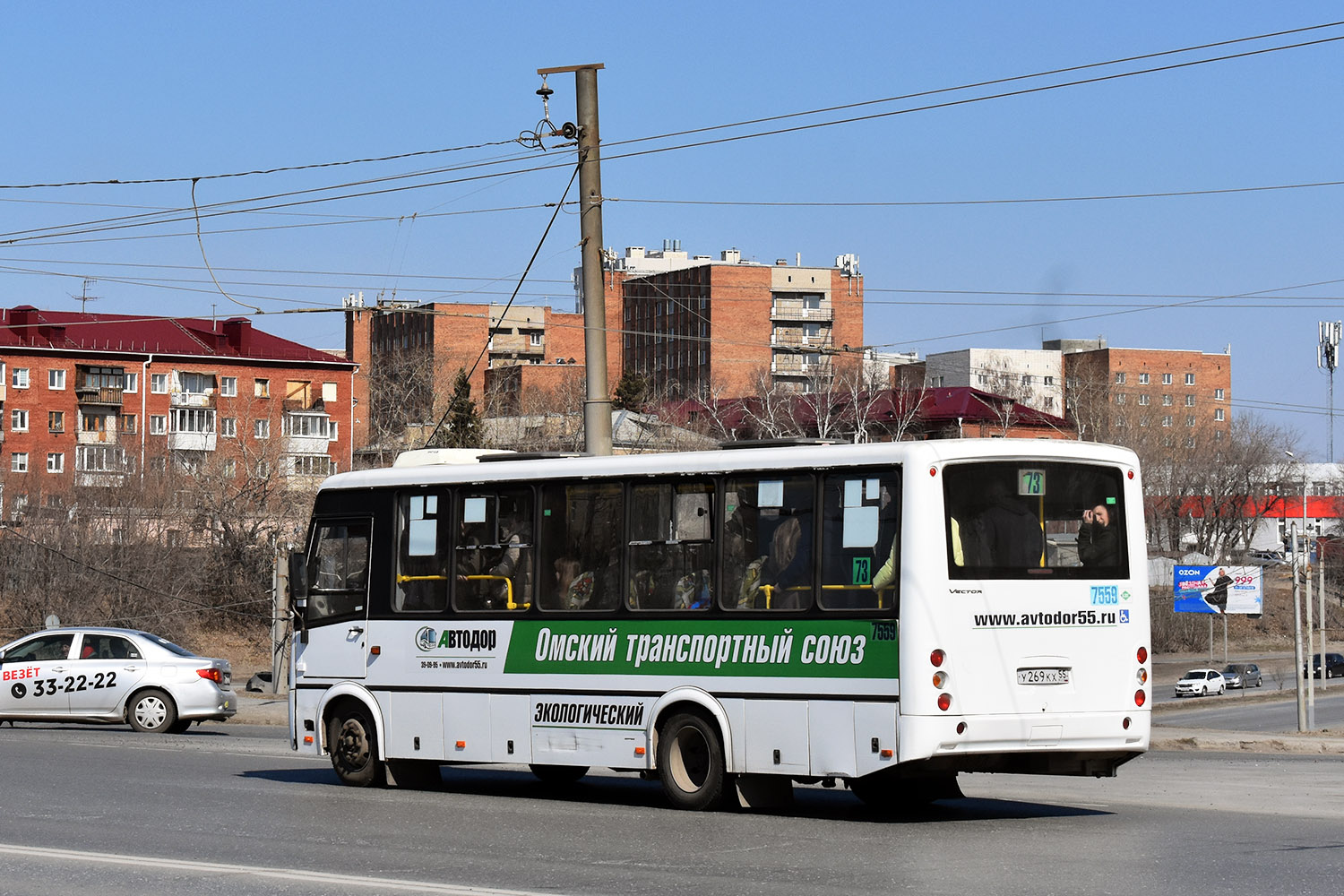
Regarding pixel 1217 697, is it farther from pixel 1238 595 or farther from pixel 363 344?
pixel 363 344

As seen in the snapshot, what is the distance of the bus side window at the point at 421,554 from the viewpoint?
1612 centimetres

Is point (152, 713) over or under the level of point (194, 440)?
under

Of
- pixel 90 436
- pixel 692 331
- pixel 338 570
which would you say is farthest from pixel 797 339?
pixel 338 570

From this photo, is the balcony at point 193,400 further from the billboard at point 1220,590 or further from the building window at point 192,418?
the billboard at point 1220,590

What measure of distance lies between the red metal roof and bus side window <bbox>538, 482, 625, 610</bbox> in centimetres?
8966

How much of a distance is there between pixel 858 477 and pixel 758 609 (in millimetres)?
1329

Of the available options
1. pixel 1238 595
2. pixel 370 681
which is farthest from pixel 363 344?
pixel 370 681

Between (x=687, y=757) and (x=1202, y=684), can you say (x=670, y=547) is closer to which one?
(x=687, y=757)

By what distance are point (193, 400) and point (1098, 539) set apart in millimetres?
94402

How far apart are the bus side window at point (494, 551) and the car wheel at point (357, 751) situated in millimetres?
1659

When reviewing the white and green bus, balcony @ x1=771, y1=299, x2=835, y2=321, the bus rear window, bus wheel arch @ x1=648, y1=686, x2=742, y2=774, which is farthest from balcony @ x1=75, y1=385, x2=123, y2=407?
the bus rear window

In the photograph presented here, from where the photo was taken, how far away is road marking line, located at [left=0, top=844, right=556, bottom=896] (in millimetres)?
9422

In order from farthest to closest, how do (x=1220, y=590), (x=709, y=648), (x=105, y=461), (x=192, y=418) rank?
1. (x=192, y=418)
2. (x=105, y=461)
3. (x=1220, y=590)
4. (x=709, y=648)

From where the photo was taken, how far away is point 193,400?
102875 mm
